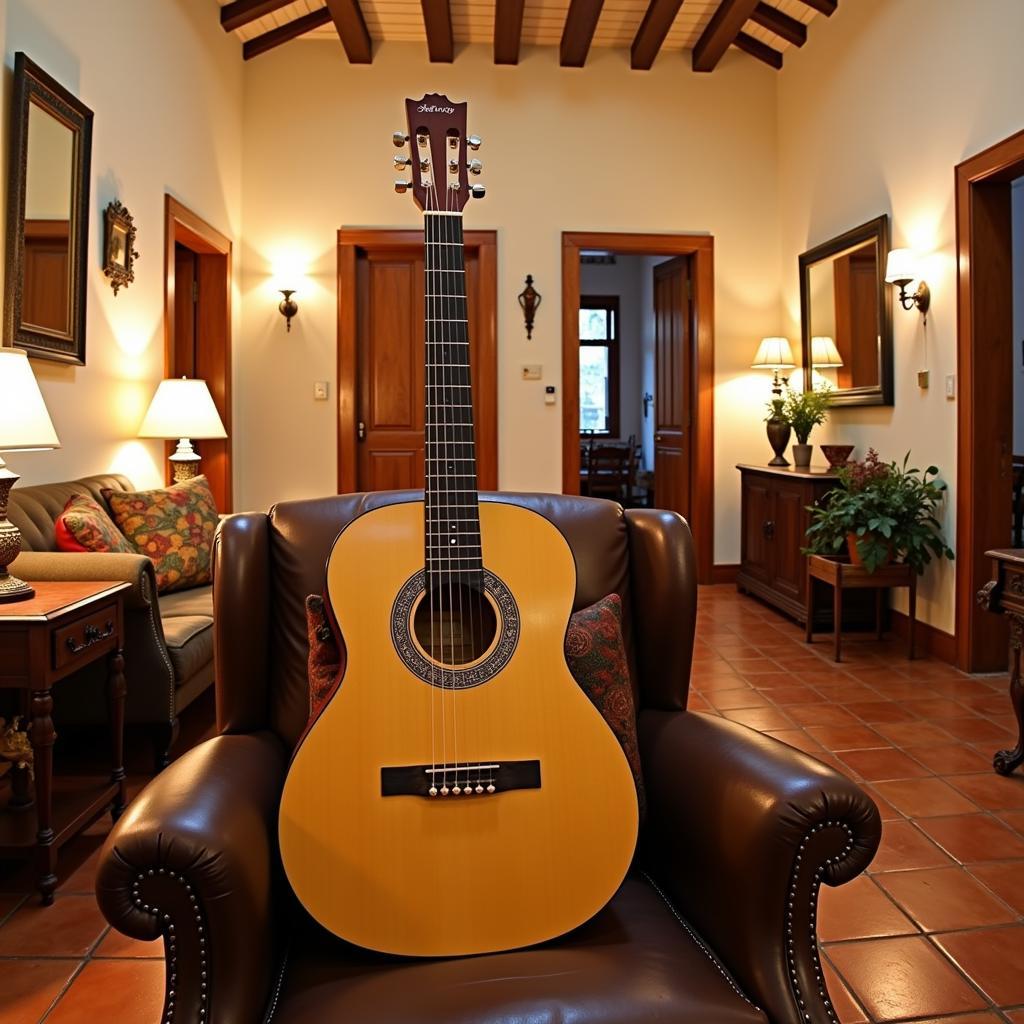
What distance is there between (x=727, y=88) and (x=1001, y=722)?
185 inches

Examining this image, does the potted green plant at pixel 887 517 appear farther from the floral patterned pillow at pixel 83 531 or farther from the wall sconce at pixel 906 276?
the floral patterned pillow at pixel 83 531

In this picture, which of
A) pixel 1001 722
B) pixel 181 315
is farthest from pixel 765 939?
pixel 181 315

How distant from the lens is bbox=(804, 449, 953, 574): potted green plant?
4191mm

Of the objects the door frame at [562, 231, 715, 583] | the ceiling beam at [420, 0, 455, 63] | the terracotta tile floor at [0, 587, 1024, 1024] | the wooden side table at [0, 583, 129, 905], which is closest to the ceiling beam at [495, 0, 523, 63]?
the ceiling beam at [420, 0, 455, 63]

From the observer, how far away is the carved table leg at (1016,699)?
2.83 m

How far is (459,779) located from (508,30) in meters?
5.63

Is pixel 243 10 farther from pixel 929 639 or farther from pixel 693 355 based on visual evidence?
pixel 929 639

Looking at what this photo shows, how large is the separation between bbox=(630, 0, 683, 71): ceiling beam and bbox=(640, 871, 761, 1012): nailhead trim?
5.25 m

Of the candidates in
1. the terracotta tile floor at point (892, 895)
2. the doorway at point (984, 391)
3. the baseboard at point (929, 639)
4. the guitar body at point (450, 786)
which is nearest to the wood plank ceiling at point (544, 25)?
the doorway at point (984, 391)

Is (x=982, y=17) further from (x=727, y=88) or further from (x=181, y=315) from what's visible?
(x=181, y=315)

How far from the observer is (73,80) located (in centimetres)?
344

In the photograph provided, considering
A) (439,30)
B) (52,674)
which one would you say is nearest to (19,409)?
(52,674)

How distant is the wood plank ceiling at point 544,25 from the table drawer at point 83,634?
13.6 ft

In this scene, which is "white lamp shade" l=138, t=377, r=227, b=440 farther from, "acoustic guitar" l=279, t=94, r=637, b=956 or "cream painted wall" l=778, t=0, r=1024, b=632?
"cream painted wall" l=778, t=0, r=1024, b=632
